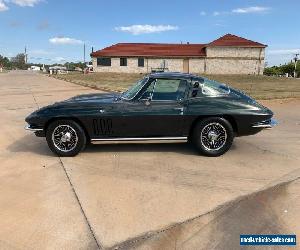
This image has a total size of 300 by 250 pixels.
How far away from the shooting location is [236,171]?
5230mm

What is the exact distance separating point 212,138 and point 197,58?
144 ft

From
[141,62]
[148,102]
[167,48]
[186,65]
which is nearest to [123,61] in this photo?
[141,62]

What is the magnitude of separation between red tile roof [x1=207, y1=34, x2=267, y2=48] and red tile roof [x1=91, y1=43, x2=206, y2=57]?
2.39 m

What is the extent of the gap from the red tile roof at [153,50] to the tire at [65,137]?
43542 millimetres

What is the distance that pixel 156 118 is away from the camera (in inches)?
232

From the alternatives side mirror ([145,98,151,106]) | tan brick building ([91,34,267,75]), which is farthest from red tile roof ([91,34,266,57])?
side mirror ([145,98,151,106])

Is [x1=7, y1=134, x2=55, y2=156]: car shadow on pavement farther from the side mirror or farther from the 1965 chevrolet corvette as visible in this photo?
the side mirror

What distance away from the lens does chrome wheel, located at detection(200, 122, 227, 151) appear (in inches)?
235

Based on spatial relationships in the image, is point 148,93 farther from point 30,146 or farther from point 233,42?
point 233,42

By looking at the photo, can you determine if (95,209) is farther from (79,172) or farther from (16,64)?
(16,64)

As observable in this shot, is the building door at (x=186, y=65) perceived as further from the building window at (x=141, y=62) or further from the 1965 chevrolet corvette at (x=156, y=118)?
the 1965 chevrolet corvette at (x=156, y=118)

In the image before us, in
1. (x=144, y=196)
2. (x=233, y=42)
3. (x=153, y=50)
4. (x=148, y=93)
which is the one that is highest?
(x=233, y=42)

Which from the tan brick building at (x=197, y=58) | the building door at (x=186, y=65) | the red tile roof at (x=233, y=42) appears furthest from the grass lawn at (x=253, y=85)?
the building door at (x=186, y=65)

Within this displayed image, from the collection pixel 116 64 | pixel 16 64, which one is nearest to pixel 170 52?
pixel 116 64
